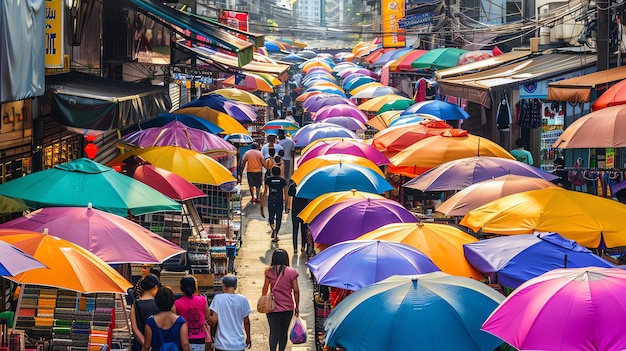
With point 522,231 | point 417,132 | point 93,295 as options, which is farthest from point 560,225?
point 417,132

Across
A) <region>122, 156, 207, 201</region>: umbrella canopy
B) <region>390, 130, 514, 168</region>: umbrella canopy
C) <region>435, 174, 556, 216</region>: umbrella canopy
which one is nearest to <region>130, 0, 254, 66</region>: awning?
<region>390, 130, 514, 168</region>: umbrella canopy

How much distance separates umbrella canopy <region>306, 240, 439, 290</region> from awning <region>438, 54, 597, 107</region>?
9.23 m

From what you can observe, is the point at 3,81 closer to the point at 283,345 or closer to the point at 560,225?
the point at 283,345

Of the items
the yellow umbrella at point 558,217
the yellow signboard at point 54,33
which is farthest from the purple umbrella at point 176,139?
the yellow umbrella at point 558,217

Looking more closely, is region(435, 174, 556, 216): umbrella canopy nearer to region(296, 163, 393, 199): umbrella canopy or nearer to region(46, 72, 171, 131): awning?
region(296, 163, 393, 199): umbrella canopy

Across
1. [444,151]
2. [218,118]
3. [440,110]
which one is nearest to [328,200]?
[444,151]

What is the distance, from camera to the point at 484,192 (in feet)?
40.5

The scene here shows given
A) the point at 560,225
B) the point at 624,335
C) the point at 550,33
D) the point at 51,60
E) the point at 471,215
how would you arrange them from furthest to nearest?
the point at 550,33 → the point at 51,60 → the point at 471,215 → the point at 560,225 → the point at 624,335

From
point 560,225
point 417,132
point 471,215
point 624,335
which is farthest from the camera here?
point 417,132

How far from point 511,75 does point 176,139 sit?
23.6 ft

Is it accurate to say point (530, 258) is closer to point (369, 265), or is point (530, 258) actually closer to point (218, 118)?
point (369, 265)

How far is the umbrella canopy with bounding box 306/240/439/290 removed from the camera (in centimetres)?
912

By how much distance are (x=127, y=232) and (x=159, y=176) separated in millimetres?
3235

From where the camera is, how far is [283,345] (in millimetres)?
10555
